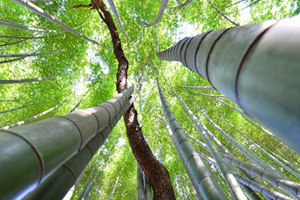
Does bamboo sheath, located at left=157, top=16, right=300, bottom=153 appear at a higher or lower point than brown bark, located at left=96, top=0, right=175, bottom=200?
lower

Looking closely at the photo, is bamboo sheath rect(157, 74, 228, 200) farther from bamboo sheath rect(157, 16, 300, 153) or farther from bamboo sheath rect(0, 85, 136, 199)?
bamboo sheath rect(0, 85, 136, 199)

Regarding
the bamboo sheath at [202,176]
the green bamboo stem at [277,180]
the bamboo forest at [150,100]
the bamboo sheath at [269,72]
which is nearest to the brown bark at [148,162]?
the bamboo forest at [150,100]

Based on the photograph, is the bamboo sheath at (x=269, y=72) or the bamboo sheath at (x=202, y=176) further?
the bamboo sheath at (x=202, y=176)

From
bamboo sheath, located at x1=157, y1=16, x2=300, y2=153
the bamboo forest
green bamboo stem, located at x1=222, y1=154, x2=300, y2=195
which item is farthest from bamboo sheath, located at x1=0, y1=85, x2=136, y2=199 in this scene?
green bamboo stem, located at x1=222, y1=154, x2=300, y2=195

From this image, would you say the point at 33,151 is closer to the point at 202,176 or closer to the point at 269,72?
the point at 269,72

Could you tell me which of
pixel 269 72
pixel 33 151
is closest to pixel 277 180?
pixel 269 72

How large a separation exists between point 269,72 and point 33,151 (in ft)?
2.58

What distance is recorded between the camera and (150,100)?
Result: 6.94 metres

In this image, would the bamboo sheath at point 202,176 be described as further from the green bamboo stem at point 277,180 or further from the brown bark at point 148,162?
the green bamboo stem at point 277,180

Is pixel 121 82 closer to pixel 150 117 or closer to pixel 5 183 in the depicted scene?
pixel 5 183

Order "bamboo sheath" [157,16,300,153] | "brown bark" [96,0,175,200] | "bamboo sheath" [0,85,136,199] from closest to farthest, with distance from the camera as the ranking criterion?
"bamboo sheath" [157,16,300,153], "bamboo sheath" [0,85,136,199], "brown bark" [96,0,175,200]

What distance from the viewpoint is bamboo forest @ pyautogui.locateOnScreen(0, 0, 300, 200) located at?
0.39 m

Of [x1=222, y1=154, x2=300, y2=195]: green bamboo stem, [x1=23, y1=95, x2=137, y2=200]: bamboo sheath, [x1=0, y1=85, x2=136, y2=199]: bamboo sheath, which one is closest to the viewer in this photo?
[x1=0, y1=85, x2=136, y2=199]: bamboo sheath

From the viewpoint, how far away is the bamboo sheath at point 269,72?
0.30 m
